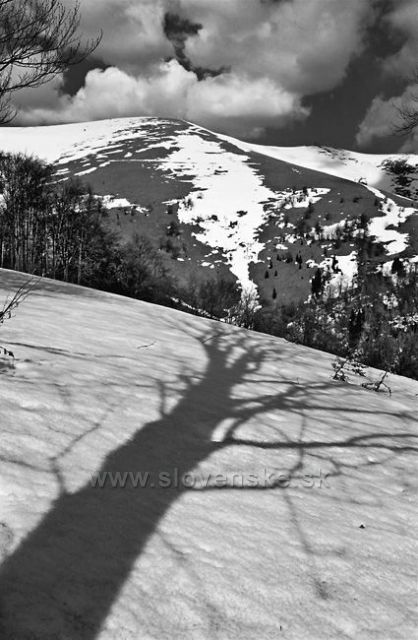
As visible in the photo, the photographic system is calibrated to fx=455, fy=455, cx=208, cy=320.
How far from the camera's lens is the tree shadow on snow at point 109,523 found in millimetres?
1761

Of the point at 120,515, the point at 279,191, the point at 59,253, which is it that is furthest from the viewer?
the point at 279,191

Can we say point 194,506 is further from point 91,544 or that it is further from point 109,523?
point 91,544

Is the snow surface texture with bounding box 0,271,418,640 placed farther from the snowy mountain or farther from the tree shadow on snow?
the snowy mountain

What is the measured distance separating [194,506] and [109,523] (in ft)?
1.77

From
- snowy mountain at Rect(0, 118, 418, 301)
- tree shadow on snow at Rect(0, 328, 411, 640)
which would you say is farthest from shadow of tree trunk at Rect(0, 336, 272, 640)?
snowy mountain at Rect(0, 118, 418, 301)

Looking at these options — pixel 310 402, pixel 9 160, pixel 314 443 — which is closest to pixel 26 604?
pixel 314 443

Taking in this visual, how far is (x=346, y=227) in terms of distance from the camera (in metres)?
151

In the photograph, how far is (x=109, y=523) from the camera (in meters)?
2.37

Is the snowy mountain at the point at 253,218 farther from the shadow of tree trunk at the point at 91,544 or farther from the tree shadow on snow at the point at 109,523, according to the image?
the shadow of tree trunk at the point at 91,544

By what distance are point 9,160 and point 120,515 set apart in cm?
3487

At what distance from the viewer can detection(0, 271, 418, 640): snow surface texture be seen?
6.26 ft

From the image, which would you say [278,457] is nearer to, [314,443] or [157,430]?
[314,443]

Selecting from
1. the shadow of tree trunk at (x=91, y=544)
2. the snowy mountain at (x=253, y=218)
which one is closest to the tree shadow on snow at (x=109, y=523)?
the shadow of tree trunk at (x=91, y=544)

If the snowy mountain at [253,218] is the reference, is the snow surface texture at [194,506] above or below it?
below
